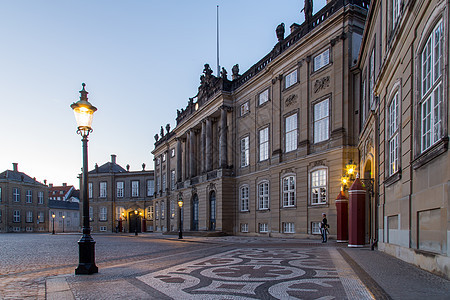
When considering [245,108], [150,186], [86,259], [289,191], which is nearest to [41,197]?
[150,186]

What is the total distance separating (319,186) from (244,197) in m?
12.0

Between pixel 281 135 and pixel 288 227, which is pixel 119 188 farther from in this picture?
pixel 288 227

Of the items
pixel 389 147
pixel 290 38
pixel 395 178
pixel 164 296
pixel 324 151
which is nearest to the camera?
pixel 164 296

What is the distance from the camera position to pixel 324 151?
26.0 metres

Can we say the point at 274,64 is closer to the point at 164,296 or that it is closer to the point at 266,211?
the point at 266,211

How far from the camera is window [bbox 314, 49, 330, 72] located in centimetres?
2669

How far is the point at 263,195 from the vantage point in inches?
1335

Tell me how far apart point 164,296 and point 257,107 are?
97.4 ft

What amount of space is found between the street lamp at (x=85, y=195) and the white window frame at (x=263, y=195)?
950 inches

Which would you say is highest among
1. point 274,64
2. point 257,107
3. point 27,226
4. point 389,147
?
point 274,64

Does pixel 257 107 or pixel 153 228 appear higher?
pixel 257 107

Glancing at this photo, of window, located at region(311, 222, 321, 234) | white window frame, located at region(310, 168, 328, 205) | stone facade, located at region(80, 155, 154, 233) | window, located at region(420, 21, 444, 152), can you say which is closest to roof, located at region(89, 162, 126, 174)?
stone facade, located at region(80, 155, 154, 233)

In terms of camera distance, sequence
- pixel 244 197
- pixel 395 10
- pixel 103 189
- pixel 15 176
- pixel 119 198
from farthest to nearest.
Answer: pixel 15 176 → pixel 103 189 → pixel 119 198 → pixel 244 197 → pixel 395 10

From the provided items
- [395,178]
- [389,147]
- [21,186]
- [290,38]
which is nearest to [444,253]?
[395,178]
